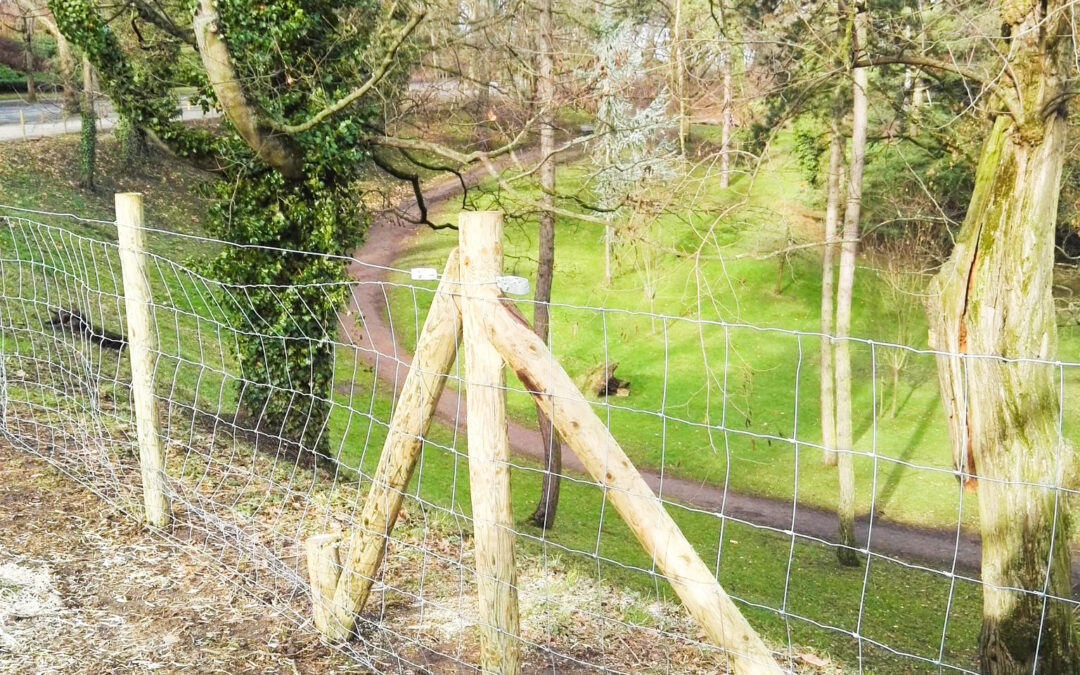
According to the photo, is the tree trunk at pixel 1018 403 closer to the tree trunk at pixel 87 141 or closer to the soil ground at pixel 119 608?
the soil ground at pixel 119 608

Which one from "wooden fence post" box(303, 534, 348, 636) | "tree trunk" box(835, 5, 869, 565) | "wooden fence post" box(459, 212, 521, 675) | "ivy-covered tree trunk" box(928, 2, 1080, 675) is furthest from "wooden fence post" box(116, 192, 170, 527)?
"tree trunk" box(835, 5, 869, 565)

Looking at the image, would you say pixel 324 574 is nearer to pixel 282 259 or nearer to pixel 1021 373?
pixel 1021 373

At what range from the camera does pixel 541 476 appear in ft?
57.6

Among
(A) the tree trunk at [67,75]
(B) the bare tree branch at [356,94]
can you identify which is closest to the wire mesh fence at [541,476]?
(B) the bare tree branch at [356,94]

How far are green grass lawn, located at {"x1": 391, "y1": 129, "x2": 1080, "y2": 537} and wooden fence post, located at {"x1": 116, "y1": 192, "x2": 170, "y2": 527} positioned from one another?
10290 mm

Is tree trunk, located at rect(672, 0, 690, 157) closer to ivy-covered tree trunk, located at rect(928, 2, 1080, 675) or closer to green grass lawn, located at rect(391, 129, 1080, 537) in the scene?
ivy-covered tree trunk, located at rect(928, 2, 1080, 675)

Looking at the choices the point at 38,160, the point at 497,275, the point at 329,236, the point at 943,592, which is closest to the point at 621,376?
the point at 943,592

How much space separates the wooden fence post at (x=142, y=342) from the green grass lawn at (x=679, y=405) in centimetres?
227

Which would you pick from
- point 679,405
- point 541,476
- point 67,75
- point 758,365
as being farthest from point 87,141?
point 679,405

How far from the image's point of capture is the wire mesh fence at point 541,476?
4.89 meters

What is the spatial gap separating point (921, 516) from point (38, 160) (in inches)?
836

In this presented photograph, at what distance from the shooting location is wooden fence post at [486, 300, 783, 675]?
3066 mm

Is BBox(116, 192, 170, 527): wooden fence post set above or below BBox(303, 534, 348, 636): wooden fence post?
above

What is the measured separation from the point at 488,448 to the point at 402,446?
0.62 m
